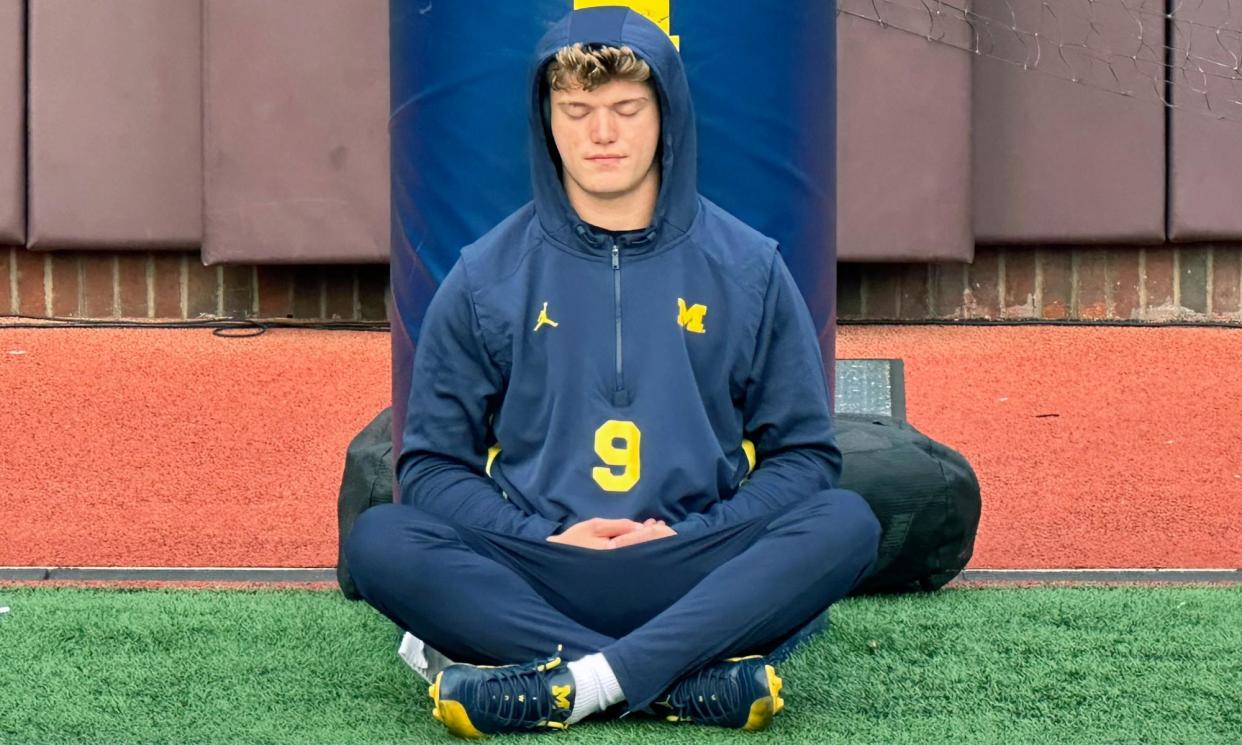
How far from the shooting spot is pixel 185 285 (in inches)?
274

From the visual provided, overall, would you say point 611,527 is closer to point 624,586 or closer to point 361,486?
point 624,586

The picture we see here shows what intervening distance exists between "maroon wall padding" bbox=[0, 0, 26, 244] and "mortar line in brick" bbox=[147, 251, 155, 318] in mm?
525

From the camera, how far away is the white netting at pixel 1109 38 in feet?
21.0

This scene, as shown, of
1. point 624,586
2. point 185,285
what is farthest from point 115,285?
point 624,586

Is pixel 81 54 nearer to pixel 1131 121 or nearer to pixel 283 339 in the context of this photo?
pixel 283 339

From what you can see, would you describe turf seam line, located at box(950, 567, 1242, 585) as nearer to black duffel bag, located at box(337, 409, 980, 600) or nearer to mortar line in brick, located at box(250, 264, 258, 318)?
black duffel bag, located at box(337, 409, 980, 600)

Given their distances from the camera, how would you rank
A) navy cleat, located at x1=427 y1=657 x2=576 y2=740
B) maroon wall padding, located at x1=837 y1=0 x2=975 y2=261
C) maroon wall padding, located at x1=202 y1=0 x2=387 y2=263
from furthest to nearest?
maroon wall padding, located at x1=202 y1=0 x2=387 y2=263, maroon wall padding, located at x1=837 y1=0 x2=975 y2=261, navy cleat, located at x1=427 y1=657 x2=576 y2=740

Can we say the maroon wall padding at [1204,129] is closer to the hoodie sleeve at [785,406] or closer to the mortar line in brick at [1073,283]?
the mortar line in brick at [1073,283]

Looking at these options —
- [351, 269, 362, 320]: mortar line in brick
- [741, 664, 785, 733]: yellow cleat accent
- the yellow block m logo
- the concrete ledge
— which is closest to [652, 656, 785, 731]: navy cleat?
[741, 664, 785, 733]: yellow cleat accent

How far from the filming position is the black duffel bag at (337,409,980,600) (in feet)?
10.9

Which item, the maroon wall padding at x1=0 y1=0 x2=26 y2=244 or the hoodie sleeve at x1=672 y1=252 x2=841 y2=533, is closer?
the hoodie sleeve at x1=672 y1=252 x2=841 y2=533

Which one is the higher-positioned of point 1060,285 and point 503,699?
point 1060,285

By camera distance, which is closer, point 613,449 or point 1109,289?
point 613,449

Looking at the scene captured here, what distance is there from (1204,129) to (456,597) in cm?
487
